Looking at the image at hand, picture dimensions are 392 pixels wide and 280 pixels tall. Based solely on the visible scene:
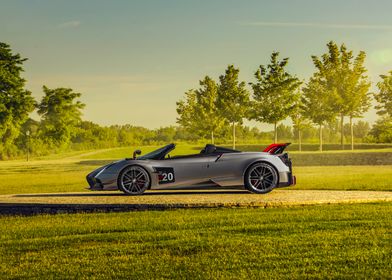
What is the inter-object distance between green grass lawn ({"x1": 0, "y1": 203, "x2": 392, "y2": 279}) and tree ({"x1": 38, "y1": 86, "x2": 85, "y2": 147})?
53396 millimetres

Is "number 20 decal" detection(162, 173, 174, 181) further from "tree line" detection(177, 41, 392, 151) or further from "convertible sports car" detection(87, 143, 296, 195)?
"tree line" detection(177, 41, 392, 151)

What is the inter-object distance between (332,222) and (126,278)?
14.0 ft

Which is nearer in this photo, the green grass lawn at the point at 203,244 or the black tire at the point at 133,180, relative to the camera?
the green grass lawn at the point at 203,244

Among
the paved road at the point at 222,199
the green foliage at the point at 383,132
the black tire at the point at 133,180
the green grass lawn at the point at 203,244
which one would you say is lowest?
the green grass lawn at the point at 203,244

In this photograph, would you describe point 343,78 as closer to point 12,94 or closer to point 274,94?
point 274,94

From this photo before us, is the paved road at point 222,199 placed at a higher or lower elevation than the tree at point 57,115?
lower

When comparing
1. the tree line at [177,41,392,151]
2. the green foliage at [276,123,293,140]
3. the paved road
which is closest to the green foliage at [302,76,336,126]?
the tree line at [177,41,392,151]

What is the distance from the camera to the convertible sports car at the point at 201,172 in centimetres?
1154

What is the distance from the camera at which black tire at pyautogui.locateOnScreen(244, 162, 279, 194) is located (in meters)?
11.6

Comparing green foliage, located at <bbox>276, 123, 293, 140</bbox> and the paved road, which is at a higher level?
green foliage, located at <bbox>276, 123, 293, 140</bbox>

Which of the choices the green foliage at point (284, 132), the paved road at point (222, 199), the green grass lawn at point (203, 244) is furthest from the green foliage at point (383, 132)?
the green grass lawn at point (203, 244)

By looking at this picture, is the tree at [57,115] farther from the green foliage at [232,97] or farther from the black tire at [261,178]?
the black tire at [261,178]

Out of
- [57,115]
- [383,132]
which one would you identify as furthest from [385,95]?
[57,115]

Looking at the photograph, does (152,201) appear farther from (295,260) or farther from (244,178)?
(295,260)
